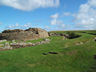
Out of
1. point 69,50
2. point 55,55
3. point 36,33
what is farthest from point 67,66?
point 36,33

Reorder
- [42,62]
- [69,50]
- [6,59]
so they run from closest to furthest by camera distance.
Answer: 1. [42,62]
2. [6,59]
3. [69,50]

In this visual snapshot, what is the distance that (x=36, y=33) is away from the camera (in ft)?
161

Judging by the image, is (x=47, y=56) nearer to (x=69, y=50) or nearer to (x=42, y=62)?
(x=42, y=62)

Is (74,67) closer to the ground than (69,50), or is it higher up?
closer to the ground

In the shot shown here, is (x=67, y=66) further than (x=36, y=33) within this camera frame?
No

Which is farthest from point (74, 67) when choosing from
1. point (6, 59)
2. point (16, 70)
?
point (6, 59)

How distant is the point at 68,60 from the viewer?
16.3 meters

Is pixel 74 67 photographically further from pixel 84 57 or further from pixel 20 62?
pixel 20 62

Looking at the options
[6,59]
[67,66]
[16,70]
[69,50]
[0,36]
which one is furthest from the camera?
[0,36]

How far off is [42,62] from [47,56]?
6.12ft

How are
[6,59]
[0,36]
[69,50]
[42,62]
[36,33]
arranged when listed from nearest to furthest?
[42,62] → [6,59] → [69,50] → [36,33] → [0,36]

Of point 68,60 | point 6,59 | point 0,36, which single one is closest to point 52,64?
point 68,60

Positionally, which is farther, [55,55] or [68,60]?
[55,55]

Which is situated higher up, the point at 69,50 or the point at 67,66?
the point at 69,50
